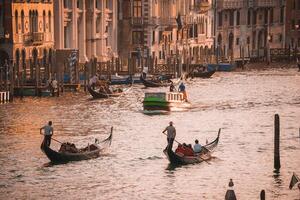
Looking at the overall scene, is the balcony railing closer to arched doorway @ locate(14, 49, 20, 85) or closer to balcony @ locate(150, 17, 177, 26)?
balcony @ locate(150, 17, 177, 26)

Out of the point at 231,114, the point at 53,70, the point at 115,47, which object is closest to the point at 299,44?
the point at 115,47

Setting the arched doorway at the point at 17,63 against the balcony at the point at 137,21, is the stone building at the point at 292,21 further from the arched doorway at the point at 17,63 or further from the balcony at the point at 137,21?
the arched doorway at the point at 17,63

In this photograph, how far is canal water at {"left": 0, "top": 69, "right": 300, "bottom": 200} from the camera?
135ft

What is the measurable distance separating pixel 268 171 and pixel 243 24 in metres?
75.6

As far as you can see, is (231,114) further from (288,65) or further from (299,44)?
(299,44)

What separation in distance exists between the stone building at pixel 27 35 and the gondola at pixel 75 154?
83.3 feet

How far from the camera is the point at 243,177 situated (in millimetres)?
43031

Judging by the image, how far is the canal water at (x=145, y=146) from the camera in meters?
41.1

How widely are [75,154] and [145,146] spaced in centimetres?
535

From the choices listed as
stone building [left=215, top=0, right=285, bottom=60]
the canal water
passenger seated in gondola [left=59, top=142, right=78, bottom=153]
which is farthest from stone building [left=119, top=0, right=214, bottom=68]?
passenger seated in gondola [left=59, top=142, right=78, bottom=153]

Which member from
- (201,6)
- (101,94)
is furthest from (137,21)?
(101,94)

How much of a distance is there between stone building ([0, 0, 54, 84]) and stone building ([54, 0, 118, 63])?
1459 mm

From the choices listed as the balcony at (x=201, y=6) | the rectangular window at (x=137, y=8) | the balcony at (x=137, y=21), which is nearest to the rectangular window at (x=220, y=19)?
the balcony at (x=201, y=6)

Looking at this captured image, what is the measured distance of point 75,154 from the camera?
4534 centimetres
